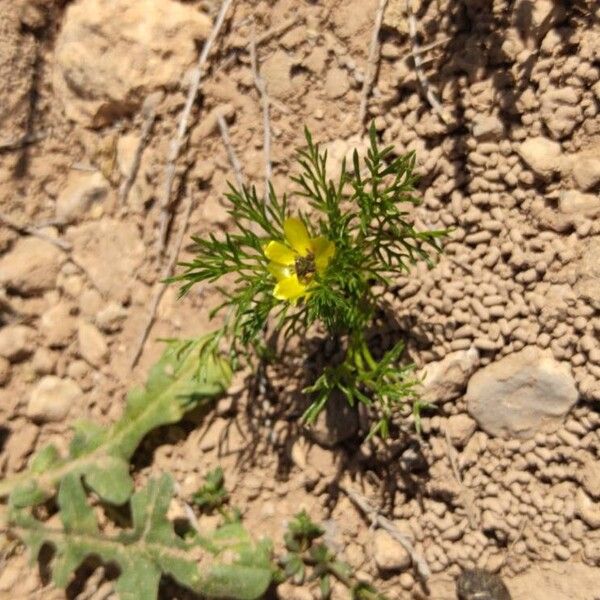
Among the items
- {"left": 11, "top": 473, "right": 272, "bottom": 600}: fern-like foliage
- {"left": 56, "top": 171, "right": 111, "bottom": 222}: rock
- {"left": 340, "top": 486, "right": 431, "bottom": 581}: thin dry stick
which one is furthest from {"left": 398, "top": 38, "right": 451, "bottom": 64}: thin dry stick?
{"left": 11, "top": 473, "right": 272, "bottom": 600}: fern-like foliage

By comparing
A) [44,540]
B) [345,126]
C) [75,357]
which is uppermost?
[345,126]

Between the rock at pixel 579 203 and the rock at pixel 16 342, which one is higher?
the rock at pixel 579 203

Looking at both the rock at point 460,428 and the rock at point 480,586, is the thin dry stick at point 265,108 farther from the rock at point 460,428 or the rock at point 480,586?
the rock at point 480,586

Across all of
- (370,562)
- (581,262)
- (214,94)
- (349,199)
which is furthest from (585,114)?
(370,562)

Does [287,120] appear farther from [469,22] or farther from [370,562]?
[370,562]

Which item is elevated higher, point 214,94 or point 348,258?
point 214,94

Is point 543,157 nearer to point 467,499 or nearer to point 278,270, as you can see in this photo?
point 278,270

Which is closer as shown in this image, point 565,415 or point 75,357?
point 565,415

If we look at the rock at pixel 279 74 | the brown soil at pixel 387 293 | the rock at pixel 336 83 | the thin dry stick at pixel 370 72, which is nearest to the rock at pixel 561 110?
the brown soil at pixel 387 293
